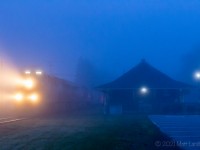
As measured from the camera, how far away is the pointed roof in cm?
4459

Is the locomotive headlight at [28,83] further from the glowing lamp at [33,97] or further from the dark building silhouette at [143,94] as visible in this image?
the dark building silhouette at [143,94]

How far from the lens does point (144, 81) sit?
150 ft

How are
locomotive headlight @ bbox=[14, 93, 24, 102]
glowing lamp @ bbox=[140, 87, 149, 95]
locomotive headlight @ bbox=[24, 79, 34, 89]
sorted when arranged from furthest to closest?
1. glowing lamp @ bbox=[140, 87, 149, 95]
2. locomotive headlight @ bbox=[14, 93, 24, 102]
3. locomotive headlight @ bbox=[24, 79, 34, 89]

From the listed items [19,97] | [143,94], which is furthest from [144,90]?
[19,97]

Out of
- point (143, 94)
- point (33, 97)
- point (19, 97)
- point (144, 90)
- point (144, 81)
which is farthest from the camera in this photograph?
point (143, 94)

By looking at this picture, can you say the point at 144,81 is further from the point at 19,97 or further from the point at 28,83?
the point at 19,97

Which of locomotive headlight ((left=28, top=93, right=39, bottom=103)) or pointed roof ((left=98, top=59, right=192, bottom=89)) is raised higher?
pointed roof ((left=98, top=59, right=192, bottom=89))

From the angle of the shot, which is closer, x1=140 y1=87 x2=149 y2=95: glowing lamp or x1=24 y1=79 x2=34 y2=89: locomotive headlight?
x1=24 y1=79 x2=34 y2=89: locomotive headlight

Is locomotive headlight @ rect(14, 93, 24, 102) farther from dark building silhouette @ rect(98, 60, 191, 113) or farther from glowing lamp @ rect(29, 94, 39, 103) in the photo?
dark building silhouette @ rect(98, 60, 191, 113)

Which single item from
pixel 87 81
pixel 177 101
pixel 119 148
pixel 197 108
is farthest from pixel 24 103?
pixel 87 81

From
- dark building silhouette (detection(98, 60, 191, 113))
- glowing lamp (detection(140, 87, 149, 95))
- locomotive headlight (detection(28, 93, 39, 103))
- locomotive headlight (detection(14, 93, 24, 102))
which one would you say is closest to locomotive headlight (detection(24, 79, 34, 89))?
locomotive headlight (detection(28, 93, 39, 103))

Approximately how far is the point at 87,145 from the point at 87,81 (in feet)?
408

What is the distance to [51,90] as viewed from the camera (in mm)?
40688

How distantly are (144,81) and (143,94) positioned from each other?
5.59ft
